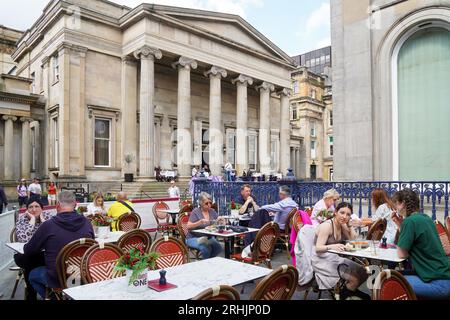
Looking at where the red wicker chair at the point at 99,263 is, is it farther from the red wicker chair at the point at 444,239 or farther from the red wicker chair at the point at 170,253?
the red wicker chair at the point at 444,239

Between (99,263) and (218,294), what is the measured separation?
81.7 inches

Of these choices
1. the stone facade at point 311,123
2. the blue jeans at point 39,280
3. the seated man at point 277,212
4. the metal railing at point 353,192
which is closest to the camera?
the blue jeans at point 39,280

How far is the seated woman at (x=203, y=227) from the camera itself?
20.7 feet

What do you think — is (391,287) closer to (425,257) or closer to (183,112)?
(425,257)

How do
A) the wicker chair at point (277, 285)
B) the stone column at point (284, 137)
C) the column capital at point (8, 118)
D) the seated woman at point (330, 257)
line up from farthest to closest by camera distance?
the stone column at point (284, 137)
the column capital at point (8, 118)
the seated woman at point (330, 257)
the wicker chair at point (277, 285)

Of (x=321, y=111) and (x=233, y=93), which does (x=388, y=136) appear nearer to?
(x=233, y=93)

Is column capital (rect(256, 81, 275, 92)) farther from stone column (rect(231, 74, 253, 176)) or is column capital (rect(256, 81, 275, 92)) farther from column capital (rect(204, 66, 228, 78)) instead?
column capital (rect(204, 66, 228, 78))

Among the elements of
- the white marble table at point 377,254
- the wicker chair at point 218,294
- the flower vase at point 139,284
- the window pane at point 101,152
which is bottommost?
the white marble table at point 377,254

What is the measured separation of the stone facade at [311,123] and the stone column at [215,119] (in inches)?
750

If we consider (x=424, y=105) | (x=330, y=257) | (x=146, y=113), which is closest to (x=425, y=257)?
(x=330, y=257)

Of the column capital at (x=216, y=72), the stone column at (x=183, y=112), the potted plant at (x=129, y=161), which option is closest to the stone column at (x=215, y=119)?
the column capital at (x=216, y=72)

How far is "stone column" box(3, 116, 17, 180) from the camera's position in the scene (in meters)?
22.0

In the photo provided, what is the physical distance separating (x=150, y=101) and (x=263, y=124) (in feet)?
39.1

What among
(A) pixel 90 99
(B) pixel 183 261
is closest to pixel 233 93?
(A) pixel 90 99
